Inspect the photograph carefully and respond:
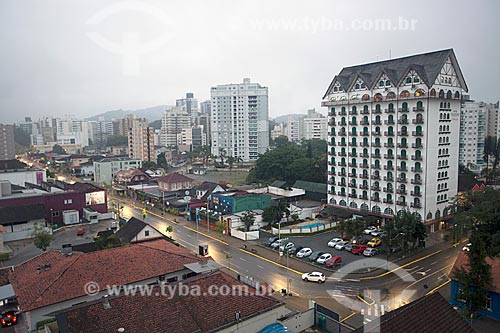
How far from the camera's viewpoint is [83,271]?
55.6 ft

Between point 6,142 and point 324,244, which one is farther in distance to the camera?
point 6,142

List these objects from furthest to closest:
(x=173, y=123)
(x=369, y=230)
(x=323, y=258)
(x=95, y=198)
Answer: (x=173, y=123) < (x=95, y=198) < (x=369, y=230) < (x=323, y=258)

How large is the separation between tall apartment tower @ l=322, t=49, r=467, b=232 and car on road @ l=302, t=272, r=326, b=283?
12.1m

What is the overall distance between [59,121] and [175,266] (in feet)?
502

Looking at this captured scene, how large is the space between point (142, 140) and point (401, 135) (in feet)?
186

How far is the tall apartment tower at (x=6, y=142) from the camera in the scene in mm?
80500

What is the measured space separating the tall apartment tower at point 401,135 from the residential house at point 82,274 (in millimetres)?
18859

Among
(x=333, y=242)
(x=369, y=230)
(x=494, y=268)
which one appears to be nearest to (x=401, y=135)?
(x=369, y=230)

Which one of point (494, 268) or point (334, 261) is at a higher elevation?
point (494, 268)

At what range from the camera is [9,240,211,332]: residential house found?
1519 cm

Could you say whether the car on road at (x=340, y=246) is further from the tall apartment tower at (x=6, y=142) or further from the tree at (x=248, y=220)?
the tall apartment tower at (x=6, y=142)

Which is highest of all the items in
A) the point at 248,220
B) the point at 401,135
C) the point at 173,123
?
the point at 173,123

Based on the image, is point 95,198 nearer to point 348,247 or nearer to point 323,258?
point 323,258

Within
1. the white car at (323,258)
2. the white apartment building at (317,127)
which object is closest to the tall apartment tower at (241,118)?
the white apartment building at (317,127)
